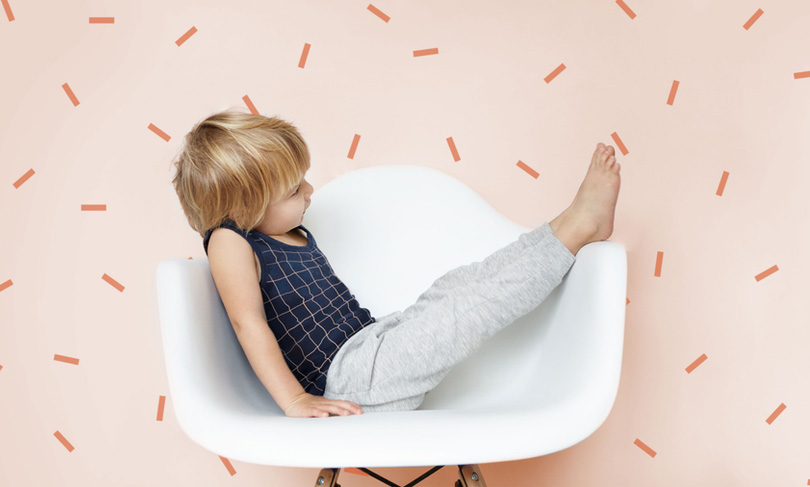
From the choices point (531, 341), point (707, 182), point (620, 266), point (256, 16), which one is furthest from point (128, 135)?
point (707, 182)

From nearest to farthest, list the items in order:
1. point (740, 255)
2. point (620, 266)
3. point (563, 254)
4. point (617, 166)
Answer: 1. point (620, 266)
2. point (563, 254)
3. point (617, 166)
4. point (740, 255)

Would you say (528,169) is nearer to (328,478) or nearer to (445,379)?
(445,379)

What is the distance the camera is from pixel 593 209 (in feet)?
3.09

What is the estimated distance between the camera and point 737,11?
1241 millimetres

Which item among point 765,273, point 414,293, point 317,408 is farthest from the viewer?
point 765,273

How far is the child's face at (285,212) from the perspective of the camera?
96 centimetres

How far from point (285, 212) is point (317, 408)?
12.8 inches

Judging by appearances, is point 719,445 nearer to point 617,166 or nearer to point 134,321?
point 617,166

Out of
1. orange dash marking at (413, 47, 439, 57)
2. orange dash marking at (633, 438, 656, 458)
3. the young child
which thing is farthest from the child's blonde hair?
orange dash marking at (633, 438, 656, 458)

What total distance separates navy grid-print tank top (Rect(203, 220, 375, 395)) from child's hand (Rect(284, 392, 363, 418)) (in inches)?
4.7

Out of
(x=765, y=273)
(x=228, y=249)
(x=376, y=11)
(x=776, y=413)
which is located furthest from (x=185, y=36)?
(x=776, y=413)

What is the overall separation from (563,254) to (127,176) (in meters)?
0.85

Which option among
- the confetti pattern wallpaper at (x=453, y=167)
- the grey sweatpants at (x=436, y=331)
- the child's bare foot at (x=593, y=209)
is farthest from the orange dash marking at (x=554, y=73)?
the grey sweatpants at (x=436, y=331)

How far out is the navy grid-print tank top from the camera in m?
0.91
